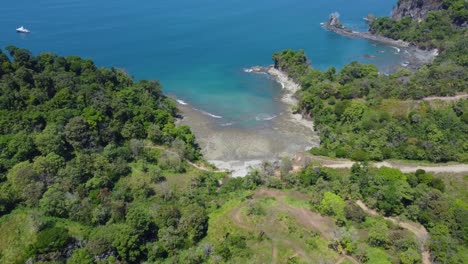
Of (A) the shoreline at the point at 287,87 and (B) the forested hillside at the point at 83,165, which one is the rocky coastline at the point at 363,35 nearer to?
(A) the shoreline at the point at 287,87

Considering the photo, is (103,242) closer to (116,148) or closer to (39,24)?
(116,148)

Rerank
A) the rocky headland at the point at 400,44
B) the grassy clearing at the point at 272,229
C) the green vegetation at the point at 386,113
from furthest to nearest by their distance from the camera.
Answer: the rocky headland at the point at 400,44 → the green vegetation at the point at 386,113 → the grassy clearing at the point at 272,229

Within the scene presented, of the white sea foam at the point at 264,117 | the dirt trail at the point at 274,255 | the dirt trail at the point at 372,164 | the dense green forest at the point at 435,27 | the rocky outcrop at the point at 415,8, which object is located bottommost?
the dirt trail at the point at 274,255

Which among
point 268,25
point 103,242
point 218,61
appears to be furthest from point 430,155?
point 268,25

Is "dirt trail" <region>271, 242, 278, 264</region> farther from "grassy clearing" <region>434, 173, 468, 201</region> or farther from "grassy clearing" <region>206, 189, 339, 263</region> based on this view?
"grassy clearing" <region>434, 173, 468, 201</region>

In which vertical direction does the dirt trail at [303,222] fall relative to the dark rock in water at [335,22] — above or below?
below

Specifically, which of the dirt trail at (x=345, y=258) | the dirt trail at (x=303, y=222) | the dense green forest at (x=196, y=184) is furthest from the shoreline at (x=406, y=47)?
the dirt trail at (x=345, y=258)

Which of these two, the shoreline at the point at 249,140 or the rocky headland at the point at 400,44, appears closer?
the shoreline at the point at 249,140
